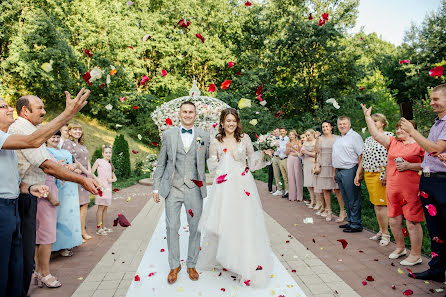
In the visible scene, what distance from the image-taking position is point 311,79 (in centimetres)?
2212

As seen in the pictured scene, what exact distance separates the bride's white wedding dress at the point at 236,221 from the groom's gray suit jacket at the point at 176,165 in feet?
0.63

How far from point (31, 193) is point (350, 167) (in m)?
5.27

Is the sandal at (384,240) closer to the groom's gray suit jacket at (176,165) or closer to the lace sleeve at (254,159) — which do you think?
the lace sleeve at (254,159)

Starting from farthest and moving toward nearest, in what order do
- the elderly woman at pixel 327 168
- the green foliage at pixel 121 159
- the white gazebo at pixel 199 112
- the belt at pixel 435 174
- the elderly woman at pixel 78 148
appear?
the green foliage at pixel 121 159 < the white gazebo at pixel 199 112 < the elderly woman at pixel 327 168 < the elderly woman at pixel 78 148 < the belt at pixel 435 174

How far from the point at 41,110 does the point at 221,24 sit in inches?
1059

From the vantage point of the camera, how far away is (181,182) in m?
3.91

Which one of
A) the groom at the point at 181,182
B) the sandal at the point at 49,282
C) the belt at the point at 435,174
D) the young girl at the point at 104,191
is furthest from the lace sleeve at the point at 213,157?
the young girl at the point at 104,191

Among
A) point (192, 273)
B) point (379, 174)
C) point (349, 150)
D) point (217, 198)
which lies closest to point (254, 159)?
point (217, 198)

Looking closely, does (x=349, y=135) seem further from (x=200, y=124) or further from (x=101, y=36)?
(x=101, y=36)

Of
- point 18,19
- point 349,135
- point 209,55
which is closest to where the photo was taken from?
point 349,135

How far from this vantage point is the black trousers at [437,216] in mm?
3402

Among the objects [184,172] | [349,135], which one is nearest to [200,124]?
[349,135]

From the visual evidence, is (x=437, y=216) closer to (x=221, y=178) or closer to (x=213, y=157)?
(x=221, y=178)

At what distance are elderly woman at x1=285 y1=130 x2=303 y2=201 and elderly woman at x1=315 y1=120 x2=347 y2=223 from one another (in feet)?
7.08
